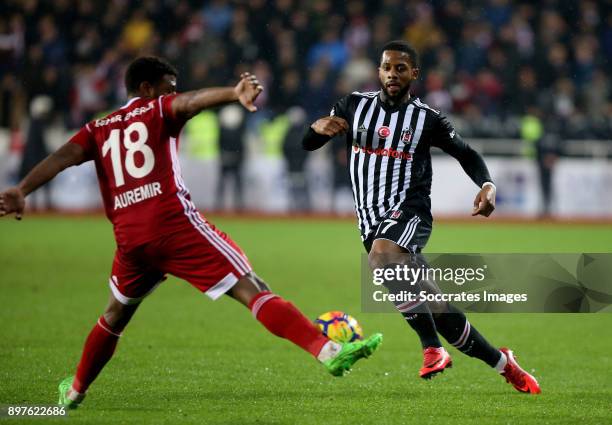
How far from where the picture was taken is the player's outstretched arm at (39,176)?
5.27m

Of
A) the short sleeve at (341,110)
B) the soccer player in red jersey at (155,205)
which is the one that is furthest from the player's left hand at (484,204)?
the soccer player in red jersey at (155,205)

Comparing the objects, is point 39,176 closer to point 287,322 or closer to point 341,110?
point 287,322

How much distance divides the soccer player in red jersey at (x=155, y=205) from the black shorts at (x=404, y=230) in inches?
49.6

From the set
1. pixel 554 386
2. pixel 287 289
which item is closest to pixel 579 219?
pixel 287 289

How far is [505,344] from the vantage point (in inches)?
344

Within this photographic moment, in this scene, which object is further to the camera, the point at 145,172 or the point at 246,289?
the point at 145,172

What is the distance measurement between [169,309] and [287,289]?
1566 millimetres

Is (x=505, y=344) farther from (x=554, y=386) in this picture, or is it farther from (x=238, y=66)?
(x=238, y=66)

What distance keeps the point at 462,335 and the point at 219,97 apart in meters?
2.39

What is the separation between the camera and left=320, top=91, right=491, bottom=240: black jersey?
256 inches

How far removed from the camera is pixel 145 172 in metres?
5.39

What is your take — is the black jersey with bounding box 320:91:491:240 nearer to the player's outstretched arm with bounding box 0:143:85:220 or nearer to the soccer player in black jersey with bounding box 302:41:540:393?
the soccer player in black jersey with bounding box 302:41:540:393

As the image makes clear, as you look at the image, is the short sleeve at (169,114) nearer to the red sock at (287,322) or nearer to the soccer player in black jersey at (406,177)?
the red sock at (287,322)

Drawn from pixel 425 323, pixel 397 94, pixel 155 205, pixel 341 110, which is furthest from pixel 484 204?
pixel 155 205
